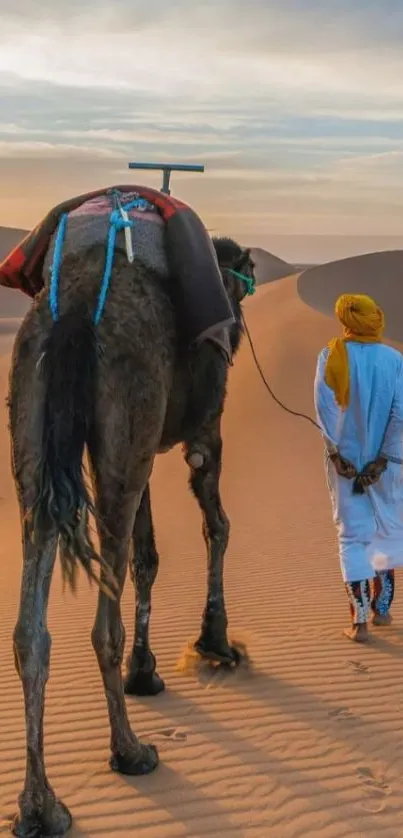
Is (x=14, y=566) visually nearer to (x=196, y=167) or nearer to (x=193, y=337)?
(x=196, y=167)

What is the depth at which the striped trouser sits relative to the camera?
243 inches

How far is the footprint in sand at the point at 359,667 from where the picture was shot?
5.69 metres

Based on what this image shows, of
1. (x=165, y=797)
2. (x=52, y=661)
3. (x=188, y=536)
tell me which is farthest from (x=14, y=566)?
(x=165, y=797)

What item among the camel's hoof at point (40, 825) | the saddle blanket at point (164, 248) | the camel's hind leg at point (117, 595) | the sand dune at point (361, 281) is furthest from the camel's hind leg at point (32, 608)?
the sand dune at point (361, 281)

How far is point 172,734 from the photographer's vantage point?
188 inches

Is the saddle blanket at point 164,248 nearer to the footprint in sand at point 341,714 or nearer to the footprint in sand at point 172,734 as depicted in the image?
the footprint in sand at point 172,734

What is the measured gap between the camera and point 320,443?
14.0 m

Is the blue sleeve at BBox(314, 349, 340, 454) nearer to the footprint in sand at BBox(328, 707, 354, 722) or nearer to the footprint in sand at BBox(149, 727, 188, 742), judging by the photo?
the footprint in sand at BBox(328, 707, 354, 722)

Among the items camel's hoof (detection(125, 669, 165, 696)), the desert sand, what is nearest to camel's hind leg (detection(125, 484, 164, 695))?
camel's hoof (detection(125, 669, 165, 696))

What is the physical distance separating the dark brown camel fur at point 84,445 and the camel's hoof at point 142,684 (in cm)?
85

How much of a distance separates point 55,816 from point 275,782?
110cm

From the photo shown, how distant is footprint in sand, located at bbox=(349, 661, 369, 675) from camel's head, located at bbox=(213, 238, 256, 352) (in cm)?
227

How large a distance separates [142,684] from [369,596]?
1.83 metres

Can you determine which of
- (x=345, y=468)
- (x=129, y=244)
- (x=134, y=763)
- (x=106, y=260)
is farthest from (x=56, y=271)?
(x=345, y=468)
